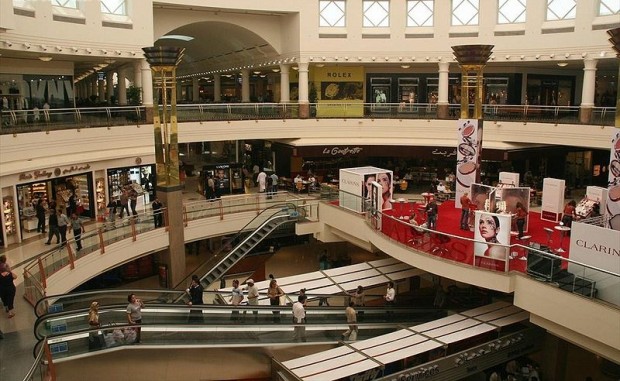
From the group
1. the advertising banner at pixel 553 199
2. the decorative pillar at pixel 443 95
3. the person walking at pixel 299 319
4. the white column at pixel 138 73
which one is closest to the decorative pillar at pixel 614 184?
the advertising banner at pixel 553 199

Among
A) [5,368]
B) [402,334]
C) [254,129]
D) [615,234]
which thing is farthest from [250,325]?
[254,129]

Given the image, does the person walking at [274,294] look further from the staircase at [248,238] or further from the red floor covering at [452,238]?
the red floor covering at [452,238]

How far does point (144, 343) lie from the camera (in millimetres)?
13539

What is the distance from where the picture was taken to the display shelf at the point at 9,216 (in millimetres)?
18784

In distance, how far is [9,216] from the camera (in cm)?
1909

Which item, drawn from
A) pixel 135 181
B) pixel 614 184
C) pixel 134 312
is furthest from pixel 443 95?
pixel 134 312

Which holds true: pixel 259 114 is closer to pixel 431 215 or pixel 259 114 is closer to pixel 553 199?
pixel 431 215

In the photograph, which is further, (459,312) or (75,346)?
(459,312)

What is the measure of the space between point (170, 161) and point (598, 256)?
14.3 m

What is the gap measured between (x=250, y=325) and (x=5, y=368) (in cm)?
583

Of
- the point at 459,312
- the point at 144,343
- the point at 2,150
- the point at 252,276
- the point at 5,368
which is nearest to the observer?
the point at 5,368

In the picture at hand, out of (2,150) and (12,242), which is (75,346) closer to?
(12,242)

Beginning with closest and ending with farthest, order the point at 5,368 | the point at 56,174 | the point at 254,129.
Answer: the point at 5,368 → the point at 56,174 → the point at 254,129

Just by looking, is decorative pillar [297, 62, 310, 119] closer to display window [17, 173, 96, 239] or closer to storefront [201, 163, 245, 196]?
storefront [201, 163, 245, 196]
